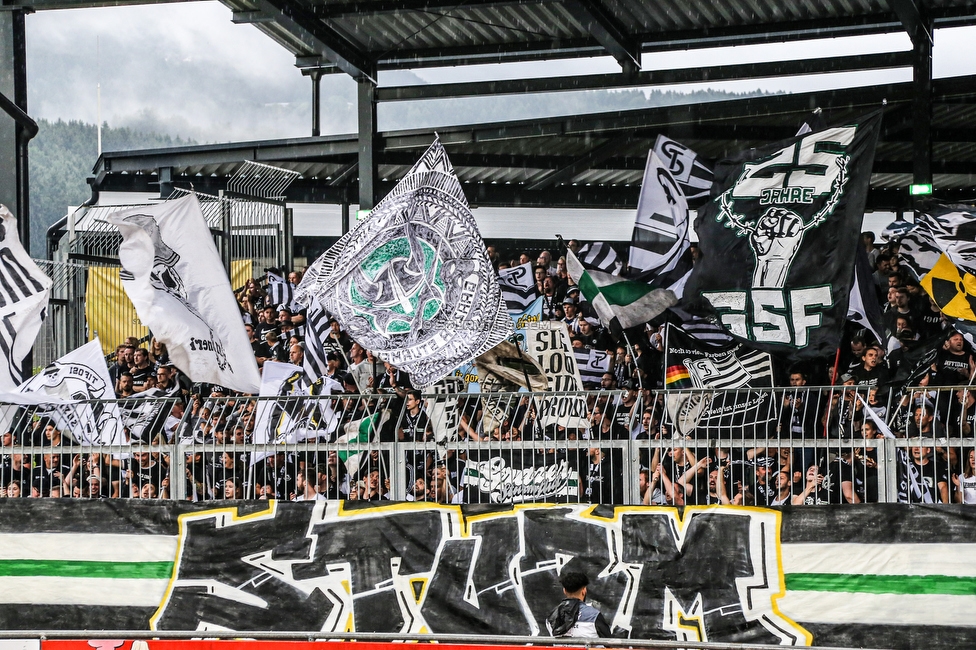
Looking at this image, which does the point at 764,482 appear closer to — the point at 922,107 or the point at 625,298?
the point at 625,298

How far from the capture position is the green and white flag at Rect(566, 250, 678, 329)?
12852 millimetres

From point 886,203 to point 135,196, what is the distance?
19233mm

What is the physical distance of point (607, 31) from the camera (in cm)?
1822

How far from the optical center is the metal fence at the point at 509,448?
1091cm

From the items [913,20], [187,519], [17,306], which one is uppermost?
[913,20]

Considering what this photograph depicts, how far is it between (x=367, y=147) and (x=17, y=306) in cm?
897

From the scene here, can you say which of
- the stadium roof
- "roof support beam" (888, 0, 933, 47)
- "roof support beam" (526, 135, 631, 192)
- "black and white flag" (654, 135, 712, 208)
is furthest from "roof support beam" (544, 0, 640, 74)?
"black and white flag" (654, 135, 712, 208)

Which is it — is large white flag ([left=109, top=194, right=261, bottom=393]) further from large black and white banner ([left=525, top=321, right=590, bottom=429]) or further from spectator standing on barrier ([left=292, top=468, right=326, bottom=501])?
large black and white banner ([left=525, top=321, right=590, bottom=429])

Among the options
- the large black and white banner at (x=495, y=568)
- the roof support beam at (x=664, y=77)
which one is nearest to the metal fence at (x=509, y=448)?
the large black and white banner at (x=495, y=568)

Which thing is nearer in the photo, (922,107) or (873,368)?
(873,368)

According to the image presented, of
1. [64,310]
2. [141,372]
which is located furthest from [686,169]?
[64,310]

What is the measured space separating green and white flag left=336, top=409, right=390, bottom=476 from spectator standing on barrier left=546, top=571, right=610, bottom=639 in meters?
3.32

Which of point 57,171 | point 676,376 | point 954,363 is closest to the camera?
point 954,363

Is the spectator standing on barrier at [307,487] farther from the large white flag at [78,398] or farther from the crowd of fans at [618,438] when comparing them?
the large white flag at [78,398]
